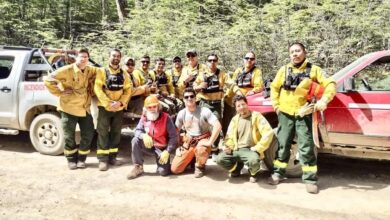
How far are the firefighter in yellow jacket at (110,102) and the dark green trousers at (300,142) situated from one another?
8.40ft

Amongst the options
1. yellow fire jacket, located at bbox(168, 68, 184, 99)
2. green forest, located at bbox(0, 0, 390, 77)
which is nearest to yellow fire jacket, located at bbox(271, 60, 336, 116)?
yellow fire jacket, located at bbox(168, 68, 184, 99)

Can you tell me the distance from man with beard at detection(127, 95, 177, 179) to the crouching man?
0.83 m

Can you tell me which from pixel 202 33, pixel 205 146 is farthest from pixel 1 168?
pixel 202 33

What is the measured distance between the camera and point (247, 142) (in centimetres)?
545

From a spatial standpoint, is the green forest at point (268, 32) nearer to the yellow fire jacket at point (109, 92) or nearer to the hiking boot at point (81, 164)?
the yellow fire jacket at point (109, 92)

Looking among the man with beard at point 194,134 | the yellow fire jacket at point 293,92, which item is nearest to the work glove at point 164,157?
the man with beard at point 194,134

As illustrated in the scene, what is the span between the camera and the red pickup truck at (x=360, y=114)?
16.4 ft

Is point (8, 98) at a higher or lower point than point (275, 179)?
higher

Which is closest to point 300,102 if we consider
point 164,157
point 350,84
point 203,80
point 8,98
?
point 350,84

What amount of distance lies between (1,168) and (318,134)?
4969 mm

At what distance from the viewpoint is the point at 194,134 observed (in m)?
5.86

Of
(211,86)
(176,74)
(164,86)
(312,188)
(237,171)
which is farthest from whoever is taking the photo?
(176,74)

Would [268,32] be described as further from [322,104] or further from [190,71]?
[322,104]

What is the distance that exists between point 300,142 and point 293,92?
0.68m
